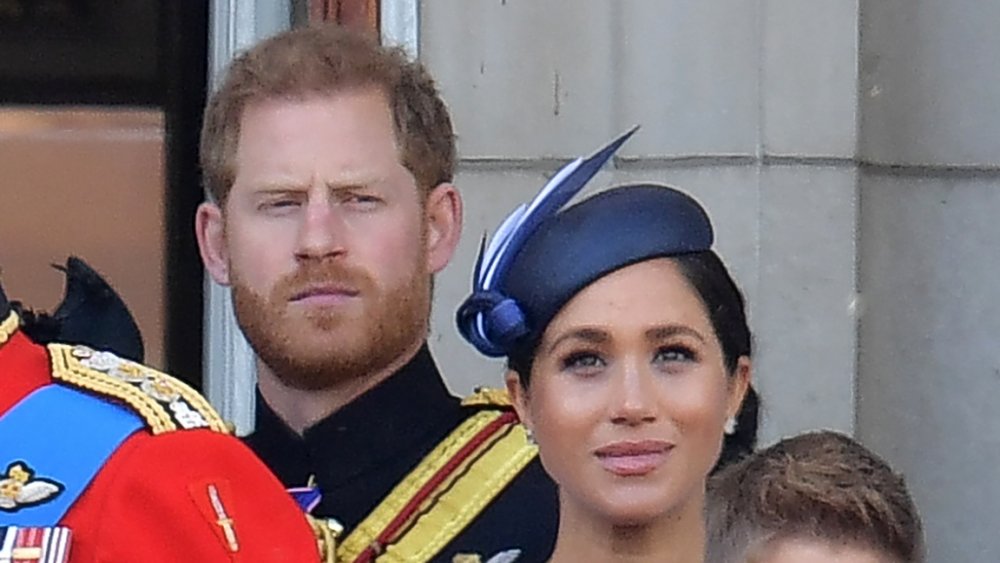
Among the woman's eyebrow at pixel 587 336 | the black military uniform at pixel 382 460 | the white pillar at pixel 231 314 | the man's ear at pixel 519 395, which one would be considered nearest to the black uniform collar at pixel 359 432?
the black military uniform at pixel 382 460

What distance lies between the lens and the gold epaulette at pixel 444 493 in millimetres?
2295

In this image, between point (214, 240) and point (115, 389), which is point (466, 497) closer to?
point (214, 240)

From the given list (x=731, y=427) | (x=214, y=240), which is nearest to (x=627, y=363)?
(x=731, y=427)

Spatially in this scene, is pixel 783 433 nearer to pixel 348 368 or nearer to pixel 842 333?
pixel 842 333

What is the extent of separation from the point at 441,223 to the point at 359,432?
0.23 m

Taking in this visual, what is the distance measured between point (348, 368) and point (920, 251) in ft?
4.56

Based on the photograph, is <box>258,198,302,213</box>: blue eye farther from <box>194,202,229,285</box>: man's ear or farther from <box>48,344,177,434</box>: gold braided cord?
<box>48,344,177,434</box>: gold braided cord

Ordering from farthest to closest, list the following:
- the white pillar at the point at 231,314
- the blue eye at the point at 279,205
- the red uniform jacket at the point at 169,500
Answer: the white pillar at the point at 231,314 → the blue eye at the point at 279,205 → the red uniform jacket at the point at 169,500

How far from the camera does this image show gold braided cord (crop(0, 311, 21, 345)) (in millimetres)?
1916

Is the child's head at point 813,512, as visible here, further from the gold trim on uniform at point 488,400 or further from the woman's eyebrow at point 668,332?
the gold trim on uniform at point 488,400

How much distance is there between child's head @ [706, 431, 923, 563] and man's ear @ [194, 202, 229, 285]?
59cm

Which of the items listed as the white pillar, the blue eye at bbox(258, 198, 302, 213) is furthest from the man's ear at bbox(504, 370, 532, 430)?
the white pillar

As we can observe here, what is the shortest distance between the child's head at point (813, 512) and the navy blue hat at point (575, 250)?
8.2 inches

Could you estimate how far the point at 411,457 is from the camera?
94.3 inches
